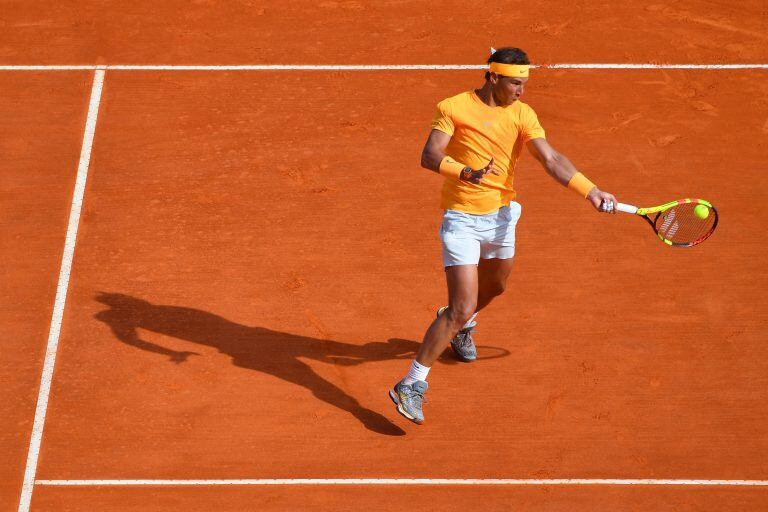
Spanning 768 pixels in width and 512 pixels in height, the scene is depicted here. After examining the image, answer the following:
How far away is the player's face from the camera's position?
778cm

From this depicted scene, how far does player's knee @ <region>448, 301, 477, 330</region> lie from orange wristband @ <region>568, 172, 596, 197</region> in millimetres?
1034

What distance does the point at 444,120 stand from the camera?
785 cm

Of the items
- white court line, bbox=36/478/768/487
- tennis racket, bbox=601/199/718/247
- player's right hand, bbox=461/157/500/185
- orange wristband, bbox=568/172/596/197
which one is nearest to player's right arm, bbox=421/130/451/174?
player's right hand, bbox=461/157/500/185

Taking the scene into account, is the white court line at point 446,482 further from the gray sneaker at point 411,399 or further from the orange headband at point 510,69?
the orange headband at point 510,69

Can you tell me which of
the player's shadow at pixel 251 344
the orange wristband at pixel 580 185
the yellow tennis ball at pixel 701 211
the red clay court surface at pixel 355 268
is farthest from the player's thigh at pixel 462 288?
the yellow tennis ball at pixel 701 211

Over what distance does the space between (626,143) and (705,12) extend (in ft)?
8.19

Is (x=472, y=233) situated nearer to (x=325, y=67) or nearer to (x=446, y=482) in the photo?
(x=446, y=482)

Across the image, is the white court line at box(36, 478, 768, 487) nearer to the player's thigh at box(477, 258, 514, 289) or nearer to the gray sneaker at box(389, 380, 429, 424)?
the gray sneaker at box(389, 380, 429, 424)

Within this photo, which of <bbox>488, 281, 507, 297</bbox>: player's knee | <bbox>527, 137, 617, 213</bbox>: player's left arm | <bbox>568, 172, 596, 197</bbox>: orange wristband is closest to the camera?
<bbox>568, 172, 596, 197</bbox>: orange wristband

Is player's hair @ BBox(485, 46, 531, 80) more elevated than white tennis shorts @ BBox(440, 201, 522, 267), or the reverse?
player's hair @ BBox(485, 46, 531, 80)

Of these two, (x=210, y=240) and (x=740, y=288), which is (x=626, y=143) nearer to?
(x=740, y=288)

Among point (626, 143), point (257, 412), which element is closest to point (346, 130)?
point (626, 143)

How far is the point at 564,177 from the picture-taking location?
311 inches

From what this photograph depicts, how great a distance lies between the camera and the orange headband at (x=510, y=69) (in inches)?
304
